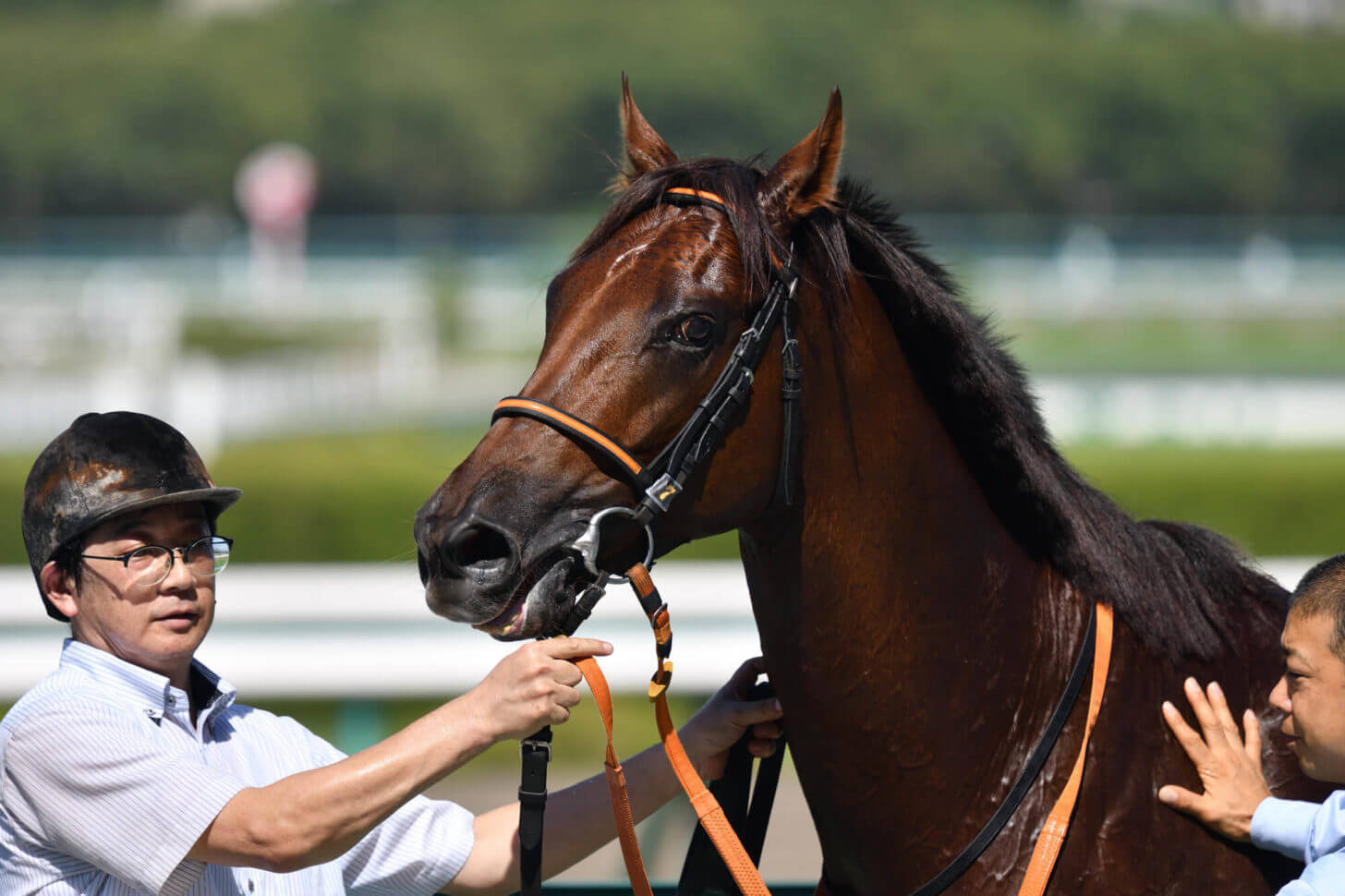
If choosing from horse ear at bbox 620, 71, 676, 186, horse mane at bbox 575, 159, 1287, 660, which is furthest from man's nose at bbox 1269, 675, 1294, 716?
horse ear at bbox 620, 71, 676, 186

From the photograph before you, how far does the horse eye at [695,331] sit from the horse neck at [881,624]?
7.5 inches

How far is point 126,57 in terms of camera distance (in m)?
46.3

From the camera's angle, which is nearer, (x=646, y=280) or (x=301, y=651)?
(x=646, y=280)

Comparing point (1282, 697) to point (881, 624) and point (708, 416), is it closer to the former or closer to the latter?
point (881, 624)

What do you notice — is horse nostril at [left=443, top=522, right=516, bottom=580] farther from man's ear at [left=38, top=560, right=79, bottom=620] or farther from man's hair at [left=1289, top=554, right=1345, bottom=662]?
man's hair at [left=1289, top=554, right=1345, bottom=662]

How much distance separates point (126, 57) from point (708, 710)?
160ft

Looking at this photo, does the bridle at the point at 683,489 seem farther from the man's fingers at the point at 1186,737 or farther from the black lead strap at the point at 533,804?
the man's fingers at the point at 1186,737

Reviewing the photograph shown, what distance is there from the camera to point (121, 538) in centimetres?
220

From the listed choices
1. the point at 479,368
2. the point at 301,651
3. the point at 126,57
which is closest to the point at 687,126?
the point at 126,57

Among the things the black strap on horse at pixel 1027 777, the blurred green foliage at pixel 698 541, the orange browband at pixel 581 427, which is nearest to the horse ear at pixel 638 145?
the orange browband at pixel 581 427

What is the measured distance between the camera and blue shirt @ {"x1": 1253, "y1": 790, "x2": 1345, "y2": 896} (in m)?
1.99

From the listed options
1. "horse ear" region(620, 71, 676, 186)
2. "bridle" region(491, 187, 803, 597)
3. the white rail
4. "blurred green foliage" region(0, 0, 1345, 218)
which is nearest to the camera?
"bridle" region(491, 187, 803, 597)

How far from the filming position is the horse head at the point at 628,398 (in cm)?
203

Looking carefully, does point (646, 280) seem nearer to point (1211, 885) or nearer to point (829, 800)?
point (829, 800)
